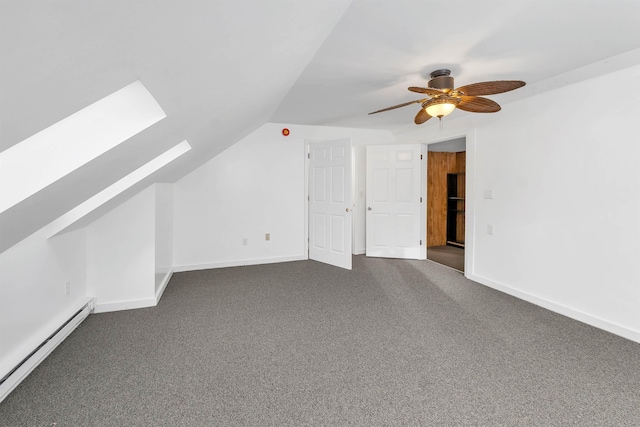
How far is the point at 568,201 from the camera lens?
2963 mm

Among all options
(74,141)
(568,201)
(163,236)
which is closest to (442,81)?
(568,201)

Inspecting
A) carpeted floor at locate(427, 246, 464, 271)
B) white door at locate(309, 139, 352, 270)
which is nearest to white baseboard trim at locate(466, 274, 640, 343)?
carpeted floor at locate(427, 246, 464, 271)

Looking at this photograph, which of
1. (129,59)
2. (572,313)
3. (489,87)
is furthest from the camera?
(572,313)

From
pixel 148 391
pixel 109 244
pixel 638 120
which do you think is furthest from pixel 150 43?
pixel 638 120

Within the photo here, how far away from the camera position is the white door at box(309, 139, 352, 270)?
15.2ft

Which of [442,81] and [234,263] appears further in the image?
[234,263]

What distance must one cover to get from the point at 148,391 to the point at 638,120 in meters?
3.95

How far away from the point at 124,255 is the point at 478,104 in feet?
11.5

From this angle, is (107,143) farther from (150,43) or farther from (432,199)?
(432,199)

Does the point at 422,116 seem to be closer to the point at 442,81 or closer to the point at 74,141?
the point at 442,81

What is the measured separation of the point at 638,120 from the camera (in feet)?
8.08

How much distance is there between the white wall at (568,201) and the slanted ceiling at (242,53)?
0.31m

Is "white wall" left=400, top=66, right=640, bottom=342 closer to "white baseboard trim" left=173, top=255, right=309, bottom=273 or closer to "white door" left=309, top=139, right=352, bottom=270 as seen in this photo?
"white door" left=309, top=139, right=352, bottom=270

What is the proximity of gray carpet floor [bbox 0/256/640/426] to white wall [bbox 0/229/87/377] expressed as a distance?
0.21m
